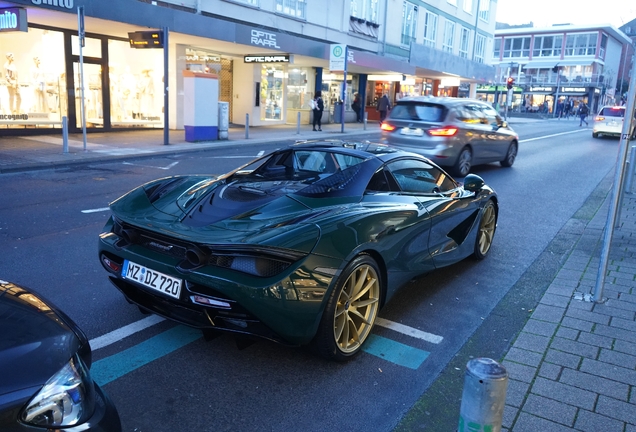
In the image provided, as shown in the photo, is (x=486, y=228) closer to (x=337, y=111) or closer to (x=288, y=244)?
(x=288, y=244)

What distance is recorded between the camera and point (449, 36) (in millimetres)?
40719

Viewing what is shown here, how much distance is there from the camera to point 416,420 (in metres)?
3.01

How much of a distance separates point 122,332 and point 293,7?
22985 millimetres

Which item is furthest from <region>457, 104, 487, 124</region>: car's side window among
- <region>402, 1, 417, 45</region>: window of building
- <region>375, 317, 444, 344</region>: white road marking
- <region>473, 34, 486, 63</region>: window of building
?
<region>473, 34, 486, 63</region>: window of building

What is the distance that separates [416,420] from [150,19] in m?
15.9

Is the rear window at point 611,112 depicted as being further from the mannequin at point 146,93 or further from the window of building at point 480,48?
the mannequin at point 146,93

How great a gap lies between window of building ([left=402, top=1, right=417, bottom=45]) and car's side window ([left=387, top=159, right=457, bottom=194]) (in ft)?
102

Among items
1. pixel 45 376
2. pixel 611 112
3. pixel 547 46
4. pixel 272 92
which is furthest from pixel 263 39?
pixel 547 46

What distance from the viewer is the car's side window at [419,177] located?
4.64 metres

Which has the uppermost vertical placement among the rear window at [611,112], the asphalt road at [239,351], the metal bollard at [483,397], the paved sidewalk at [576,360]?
the rear window at [611,112]

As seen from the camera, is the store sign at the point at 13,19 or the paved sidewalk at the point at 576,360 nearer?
the paved sidewalk at the point at 576,360

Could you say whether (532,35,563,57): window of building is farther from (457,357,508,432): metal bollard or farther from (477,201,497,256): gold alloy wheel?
(457,357,508,432): metal bollard

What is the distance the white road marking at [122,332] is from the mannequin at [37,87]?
15.9 metres

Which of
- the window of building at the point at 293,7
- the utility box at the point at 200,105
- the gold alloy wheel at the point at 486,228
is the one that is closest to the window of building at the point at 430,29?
the window of building at the point at 293,7
